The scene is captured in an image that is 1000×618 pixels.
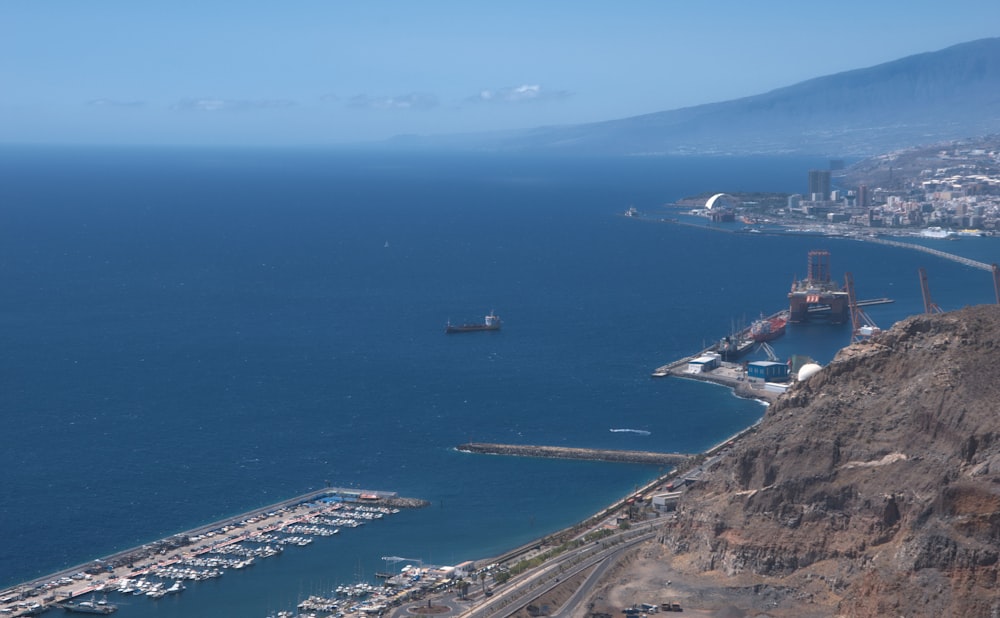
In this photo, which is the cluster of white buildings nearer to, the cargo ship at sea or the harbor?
the cargo ship at sea

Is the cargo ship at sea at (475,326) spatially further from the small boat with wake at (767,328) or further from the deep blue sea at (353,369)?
the small boat with wake at (767,328)

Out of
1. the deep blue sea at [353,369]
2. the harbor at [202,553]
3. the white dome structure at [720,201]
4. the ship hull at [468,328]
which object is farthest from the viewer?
the white dome structure at [720,201]

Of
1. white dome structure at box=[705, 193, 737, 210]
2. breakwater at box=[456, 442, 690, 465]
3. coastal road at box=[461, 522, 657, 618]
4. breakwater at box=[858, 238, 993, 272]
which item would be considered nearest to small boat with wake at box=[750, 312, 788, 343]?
breakwater at box=[858, 238, 993, 272]

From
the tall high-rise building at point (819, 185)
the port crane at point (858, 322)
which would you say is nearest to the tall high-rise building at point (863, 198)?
the tall high-rise building at point (819, 185)

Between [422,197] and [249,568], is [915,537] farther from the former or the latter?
[422,197]

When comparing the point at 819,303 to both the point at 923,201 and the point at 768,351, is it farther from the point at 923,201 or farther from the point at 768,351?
the point at 923,201

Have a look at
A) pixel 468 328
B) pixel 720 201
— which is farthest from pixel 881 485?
pixel 720 201
